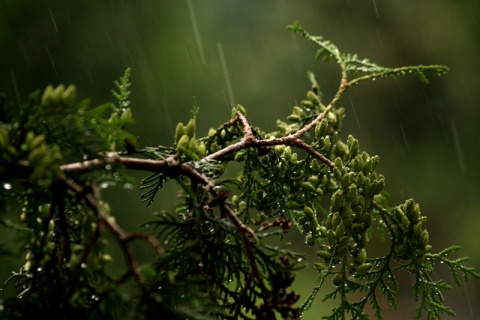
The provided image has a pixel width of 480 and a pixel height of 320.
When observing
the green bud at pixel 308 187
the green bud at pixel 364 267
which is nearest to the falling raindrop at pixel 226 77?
the green bud at pixel 308 187

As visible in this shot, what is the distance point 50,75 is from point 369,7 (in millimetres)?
6566


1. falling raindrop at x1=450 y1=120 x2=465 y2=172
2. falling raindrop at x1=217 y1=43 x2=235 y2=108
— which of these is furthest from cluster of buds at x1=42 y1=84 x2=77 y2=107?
falling raindrop at x1=450 y1=120 x2=465 y2=172

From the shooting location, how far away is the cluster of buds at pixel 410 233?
3.61 feet

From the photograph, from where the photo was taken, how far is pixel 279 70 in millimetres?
9211

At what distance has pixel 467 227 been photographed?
364 inches

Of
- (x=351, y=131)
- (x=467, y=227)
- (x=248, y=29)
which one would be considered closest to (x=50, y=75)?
(x=248, y=29)

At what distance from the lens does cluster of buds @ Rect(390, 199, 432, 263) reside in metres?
1.10

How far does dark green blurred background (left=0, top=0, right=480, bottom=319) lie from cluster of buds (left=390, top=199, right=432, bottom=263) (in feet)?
19.0

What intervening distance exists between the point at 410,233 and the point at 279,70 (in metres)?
8.26

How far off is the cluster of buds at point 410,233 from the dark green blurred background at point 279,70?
5.81 m

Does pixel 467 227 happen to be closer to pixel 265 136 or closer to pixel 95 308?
pixel 265 136

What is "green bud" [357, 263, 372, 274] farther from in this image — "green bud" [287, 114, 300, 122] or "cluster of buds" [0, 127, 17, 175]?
"cluster of buds" [0, 127, 17, 175]

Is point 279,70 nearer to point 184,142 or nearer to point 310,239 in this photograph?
point 310,239

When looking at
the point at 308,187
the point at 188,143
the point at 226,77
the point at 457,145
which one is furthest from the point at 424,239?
the point at 457,145
